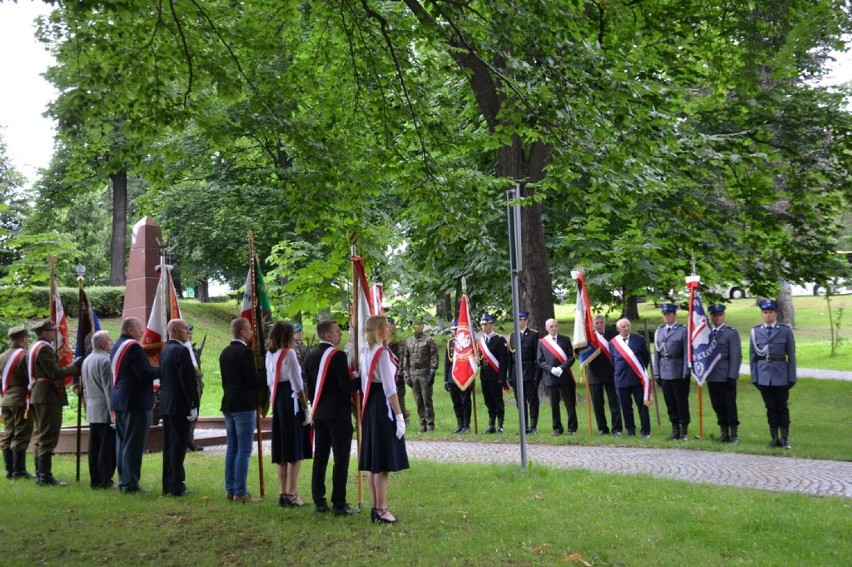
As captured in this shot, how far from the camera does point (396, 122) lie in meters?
13.4

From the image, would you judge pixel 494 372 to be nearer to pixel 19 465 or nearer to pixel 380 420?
pixel 19 465

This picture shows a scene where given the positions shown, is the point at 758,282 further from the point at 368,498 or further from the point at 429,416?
the point at 368,498

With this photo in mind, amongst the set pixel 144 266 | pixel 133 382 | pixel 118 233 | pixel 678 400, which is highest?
pixel 118 233

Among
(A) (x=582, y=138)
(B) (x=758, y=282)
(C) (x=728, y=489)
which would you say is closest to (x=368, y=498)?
(C) (x=728, y=489)

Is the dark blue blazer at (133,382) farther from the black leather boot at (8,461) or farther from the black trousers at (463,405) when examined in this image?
the black trousers at (463,405)

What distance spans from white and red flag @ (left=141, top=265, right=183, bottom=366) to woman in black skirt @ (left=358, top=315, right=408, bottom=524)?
14.6 feet

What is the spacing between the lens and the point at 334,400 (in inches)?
359

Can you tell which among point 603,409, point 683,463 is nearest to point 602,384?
point 603,409

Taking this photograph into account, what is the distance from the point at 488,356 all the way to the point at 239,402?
8065mm

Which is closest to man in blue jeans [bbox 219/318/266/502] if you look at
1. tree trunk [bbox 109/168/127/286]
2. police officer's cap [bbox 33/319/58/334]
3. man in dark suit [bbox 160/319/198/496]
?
man in dark suit [bbox 160/319/198/496]

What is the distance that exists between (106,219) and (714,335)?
169 ft

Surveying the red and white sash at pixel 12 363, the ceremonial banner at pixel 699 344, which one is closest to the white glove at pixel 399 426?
the red and white sash at pixel 12 363

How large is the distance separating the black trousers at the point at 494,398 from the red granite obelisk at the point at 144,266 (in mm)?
6488

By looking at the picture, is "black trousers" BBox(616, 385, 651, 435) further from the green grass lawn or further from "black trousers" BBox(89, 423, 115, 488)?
"black trousers" BBox(89, 423, 115, 488)
